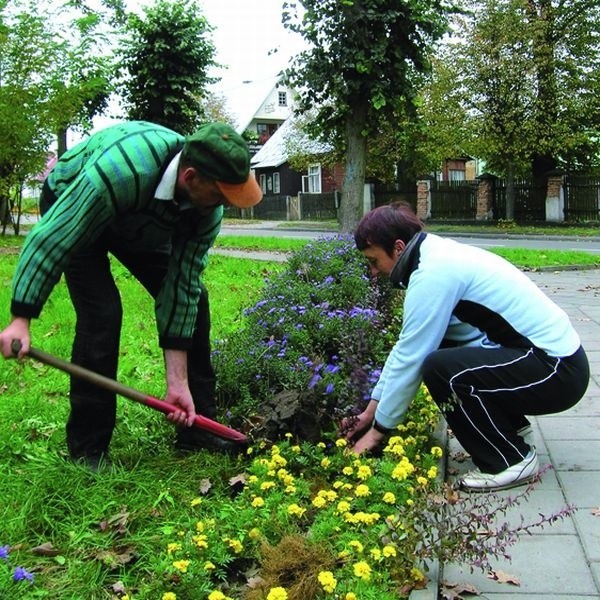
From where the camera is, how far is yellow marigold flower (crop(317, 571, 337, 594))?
2.32 m

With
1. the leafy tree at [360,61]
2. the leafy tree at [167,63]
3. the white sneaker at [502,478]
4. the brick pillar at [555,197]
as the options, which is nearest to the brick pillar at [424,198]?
the brick pillar at [555,197]

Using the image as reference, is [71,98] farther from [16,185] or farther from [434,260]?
[434,260]

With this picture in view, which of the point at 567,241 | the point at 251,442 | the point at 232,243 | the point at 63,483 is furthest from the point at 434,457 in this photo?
the point at 567,241

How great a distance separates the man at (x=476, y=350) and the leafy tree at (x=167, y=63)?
2618 centimetres

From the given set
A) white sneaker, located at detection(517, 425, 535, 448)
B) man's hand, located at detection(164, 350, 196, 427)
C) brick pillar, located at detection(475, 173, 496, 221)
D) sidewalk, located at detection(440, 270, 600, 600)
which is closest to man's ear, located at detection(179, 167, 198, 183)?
man's hand, located at detection(164, 350, 196, 427)

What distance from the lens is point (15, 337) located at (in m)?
2.73

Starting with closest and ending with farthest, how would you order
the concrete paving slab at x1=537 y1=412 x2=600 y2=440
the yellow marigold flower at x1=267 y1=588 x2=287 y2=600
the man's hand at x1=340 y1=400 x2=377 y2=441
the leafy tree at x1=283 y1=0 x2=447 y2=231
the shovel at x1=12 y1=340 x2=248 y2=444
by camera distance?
the yellow marigold flower at x1=267 y1=588 x2=287 y2=600 → the shovel at x1=12 y1=340 x2=248 y2=444 → the man's hand at x1=340 y1=400 x2=377 y2=441 → the concrete paving slab at x1=537 y1=412 x2=600 y2=440 → the leafy tree at x1=283 y1=0 x2=447 y2=231

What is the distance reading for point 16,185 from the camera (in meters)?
18.5

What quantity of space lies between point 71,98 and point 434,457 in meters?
16.2

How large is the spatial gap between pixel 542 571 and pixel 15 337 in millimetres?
2117

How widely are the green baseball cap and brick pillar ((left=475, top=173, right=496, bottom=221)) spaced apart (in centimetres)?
3019

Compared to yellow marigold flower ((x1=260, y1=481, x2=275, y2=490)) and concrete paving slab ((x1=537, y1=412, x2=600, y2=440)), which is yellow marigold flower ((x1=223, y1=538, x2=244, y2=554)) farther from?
concrete paving slab ((x1=537, y1=412, x2=600, y2=440))

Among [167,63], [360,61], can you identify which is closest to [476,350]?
[360,61]

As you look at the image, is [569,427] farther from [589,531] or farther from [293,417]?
[293,417]
